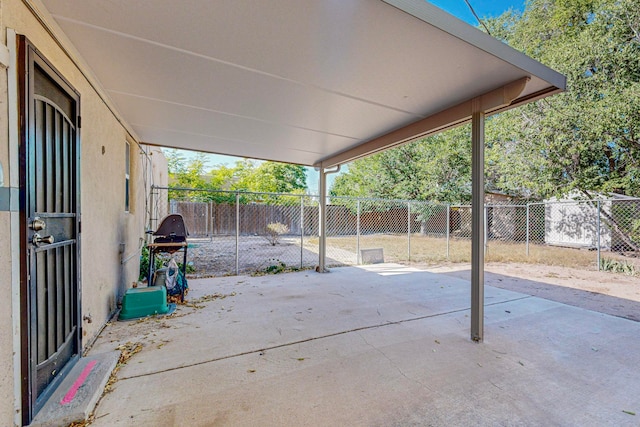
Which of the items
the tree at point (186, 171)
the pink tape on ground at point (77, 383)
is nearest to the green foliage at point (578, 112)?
the pink tape on ground at point (77, 383)

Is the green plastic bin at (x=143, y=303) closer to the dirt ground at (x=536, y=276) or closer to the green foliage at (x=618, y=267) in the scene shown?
the dirt ground at (x=536, y=276)

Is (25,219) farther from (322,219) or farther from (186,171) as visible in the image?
(186,171)

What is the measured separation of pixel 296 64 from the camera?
235cm

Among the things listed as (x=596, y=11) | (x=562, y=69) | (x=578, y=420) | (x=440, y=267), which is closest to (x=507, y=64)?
(x=578, y=420)

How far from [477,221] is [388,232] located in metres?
13.5

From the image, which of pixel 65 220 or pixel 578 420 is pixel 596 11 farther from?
pixel 65 220

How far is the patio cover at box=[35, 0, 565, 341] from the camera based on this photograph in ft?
5.81

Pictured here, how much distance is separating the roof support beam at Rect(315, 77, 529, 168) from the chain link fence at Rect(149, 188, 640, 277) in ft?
7.12

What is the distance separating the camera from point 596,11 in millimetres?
7934

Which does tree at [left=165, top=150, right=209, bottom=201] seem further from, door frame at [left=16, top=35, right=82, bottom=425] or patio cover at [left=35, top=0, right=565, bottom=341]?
door frame at [left=16, top=35, right=82, bottom=425]

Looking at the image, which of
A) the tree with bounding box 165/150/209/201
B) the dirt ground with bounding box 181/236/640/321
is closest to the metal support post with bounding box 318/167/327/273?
the dirt ground with bounding box 181/236/640/321

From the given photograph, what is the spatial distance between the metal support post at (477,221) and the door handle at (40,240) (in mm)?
3417

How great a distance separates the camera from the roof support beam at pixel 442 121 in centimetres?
259

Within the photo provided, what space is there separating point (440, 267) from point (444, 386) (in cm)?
542
